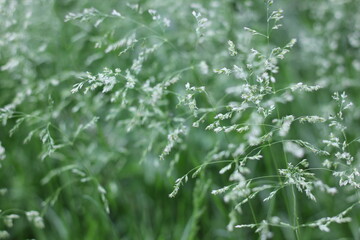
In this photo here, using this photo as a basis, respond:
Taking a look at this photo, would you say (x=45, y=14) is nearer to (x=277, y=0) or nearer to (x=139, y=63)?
(x=139, y=63)

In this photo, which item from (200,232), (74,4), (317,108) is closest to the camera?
(200,232)

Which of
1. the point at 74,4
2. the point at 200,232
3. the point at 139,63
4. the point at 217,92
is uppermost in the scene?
the point at 139,63

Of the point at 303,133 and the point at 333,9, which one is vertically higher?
the point at 333,9

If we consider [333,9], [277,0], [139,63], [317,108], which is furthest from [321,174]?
[277,0]

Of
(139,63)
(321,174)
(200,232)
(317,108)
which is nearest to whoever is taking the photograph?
(139,63)

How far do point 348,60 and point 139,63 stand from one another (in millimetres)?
1963

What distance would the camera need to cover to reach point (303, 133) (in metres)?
3.08

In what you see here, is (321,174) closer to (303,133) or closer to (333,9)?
(303,133)

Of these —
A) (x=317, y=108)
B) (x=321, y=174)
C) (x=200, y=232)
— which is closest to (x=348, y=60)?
(x=317, y=108)

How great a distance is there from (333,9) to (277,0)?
0.76 meters

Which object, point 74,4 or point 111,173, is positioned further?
point 74,4

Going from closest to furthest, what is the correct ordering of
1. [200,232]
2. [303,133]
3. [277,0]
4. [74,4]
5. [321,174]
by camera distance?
[200,232]
[321,174]
[303,133]
[74,4]
[277,0]

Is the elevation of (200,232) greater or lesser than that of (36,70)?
lesser

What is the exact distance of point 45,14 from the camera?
10.2ft
